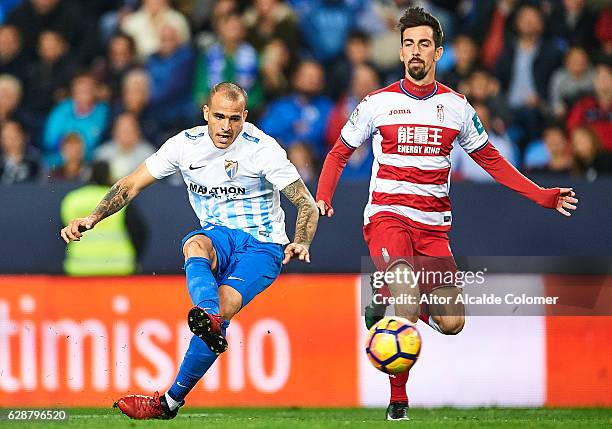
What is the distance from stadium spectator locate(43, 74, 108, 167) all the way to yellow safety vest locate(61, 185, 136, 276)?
241 cm

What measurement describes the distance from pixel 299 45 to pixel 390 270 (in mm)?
5553

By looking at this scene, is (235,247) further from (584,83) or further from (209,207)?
(584,83)

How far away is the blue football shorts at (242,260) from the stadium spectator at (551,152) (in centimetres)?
378

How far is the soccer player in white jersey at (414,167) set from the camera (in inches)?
352

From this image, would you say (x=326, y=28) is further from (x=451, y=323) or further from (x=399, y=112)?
(x=451, y=323)

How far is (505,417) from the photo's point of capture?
380 inches

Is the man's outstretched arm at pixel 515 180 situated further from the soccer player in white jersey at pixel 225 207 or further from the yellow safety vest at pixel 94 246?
the yellow safety vest at pixel 94 246

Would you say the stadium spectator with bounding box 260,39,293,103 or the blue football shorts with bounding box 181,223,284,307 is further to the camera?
the stadium spectator with bounding box 260,39,293,103

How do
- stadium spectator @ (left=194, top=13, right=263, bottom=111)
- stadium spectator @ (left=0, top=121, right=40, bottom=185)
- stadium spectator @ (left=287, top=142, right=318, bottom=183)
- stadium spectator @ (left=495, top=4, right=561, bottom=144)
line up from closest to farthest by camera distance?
stadium spectator @ (left=287, top=142, right=318, bottom=183)
stadium spectator @ (left=0, top=121, right=40, bottom=185)
stadium spectator @ (left=495, top=4, right=561, bottom=144)
stadium spectator @ (left=194, top=13, right=263, bottom=111)

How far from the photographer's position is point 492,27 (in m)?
13.9

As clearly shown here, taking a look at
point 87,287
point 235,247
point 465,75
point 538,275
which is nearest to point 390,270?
point 235,247

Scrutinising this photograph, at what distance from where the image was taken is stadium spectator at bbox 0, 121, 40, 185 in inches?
500

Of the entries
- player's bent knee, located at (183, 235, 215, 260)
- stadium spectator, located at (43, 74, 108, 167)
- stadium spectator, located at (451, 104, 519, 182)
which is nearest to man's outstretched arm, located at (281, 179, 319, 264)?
player's bent knee, located at (183, 235, 215, 260)

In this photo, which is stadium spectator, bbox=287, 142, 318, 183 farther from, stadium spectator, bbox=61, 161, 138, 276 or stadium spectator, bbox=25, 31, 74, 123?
stadium spectator, bbox=25, 31, 74, 123
